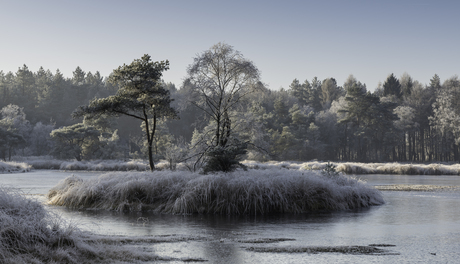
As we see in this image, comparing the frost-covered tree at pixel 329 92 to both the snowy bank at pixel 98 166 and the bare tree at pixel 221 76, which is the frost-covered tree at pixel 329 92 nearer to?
the snowy bank at pixel 98 166

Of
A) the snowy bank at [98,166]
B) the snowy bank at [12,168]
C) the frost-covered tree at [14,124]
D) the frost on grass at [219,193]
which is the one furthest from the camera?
the frost-covered tree at [14,124]

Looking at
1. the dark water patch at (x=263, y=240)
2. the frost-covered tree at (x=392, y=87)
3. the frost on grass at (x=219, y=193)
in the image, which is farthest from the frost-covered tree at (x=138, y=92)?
the frost-covered tree at (x=392, y=87)

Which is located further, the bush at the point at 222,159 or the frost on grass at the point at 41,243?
the bush at the point at 222,159

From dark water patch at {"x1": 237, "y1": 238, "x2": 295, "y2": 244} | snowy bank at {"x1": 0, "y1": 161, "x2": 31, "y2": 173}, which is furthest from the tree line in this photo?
snowy bank at {"x1": 0, "y1": 161, "x2": 31, "y2": 173}

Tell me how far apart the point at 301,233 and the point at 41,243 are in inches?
195

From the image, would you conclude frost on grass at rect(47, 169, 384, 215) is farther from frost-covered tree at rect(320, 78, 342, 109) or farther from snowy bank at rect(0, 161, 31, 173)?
frost-covered tree at rect(320, 78, 342, 109)

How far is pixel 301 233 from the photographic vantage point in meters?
8.83

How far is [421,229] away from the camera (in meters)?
9.25

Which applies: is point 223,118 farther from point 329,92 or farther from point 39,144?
point 329,92

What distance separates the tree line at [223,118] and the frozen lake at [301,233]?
14.7ft

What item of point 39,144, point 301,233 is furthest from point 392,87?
point 301,233

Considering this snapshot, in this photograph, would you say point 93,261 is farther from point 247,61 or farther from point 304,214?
point 247,61

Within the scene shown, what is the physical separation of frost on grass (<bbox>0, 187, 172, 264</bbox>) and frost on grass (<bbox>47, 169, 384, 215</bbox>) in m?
6.18

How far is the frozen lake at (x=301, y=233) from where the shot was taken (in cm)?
654
